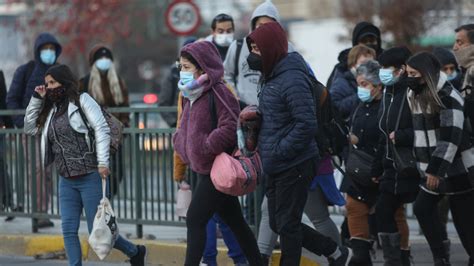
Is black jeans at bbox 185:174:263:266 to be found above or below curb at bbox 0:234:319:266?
above

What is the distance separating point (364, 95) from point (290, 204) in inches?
64.3

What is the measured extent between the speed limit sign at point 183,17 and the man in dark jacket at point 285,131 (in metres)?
9.16

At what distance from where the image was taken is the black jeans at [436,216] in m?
9.80

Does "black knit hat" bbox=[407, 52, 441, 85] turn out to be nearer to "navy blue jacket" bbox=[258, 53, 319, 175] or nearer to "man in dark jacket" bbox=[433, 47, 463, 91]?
"navy blue jacket" bbox=[258, 53, 319, 175]

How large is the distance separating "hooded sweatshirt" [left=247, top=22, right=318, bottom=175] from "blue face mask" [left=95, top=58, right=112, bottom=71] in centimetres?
488

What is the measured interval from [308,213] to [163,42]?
49204 millimetres

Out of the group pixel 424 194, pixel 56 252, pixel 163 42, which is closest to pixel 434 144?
pixel 424 194

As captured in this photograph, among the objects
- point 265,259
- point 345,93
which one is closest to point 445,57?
point 345,93

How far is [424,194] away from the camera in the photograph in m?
9.80

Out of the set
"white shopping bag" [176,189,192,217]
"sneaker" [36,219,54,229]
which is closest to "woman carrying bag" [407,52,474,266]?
"white shopping bag" [176,189,192,217]

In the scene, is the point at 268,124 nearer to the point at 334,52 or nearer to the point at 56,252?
the point at 56,252

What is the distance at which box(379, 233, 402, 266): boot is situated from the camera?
9.90m

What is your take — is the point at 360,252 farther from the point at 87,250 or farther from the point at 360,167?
the point at 87,250

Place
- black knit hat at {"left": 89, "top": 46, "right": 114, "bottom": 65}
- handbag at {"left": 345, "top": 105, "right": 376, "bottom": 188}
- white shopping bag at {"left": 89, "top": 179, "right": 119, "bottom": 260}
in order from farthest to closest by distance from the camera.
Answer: black knit hat at {"left": 89, "top": 46, "right": 114, "bottom": 65} < handbag at {"left": 345, "top": 105, "right": 376, "bottom": 188} < white shopping bag at {"left": 89, "top": 179, "right": 119, "bottom": 260}
